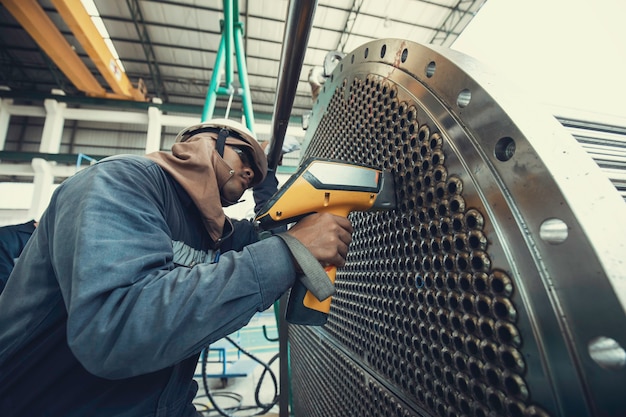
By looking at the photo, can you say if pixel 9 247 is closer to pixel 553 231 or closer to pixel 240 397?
pixel 240 397

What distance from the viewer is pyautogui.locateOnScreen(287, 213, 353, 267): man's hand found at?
1.96ft

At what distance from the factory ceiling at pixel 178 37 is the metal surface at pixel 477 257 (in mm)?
5865

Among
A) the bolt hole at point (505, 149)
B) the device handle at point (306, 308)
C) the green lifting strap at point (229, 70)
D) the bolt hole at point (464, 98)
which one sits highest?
the green lifting strap at point (229, 70)

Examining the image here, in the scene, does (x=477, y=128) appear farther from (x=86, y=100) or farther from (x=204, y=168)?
(x=86, y=100)

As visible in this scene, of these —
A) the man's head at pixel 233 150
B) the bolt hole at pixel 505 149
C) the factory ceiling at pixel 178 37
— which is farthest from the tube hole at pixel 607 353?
the factory ceiling at pixel 178 37

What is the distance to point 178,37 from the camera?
25.5 feet

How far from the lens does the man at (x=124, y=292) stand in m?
0.48

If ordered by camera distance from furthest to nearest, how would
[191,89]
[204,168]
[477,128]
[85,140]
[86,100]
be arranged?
[85,140], [191,89], [86,100], [204,168], [477,128]

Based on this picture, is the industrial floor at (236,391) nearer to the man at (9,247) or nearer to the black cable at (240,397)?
the black cable at (240,397)

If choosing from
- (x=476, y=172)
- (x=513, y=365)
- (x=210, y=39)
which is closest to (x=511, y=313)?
(x=513, y=365)

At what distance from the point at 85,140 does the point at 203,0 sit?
7041 mm

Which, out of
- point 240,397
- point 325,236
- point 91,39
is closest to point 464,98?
point 325,236

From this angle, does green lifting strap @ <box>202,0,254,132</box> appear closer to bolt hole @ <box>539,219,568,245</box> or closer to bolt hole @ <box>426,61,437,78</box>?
bolt hole @ <box>426,61,437,78</box>

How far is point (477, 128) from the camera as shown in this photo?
37 cm
